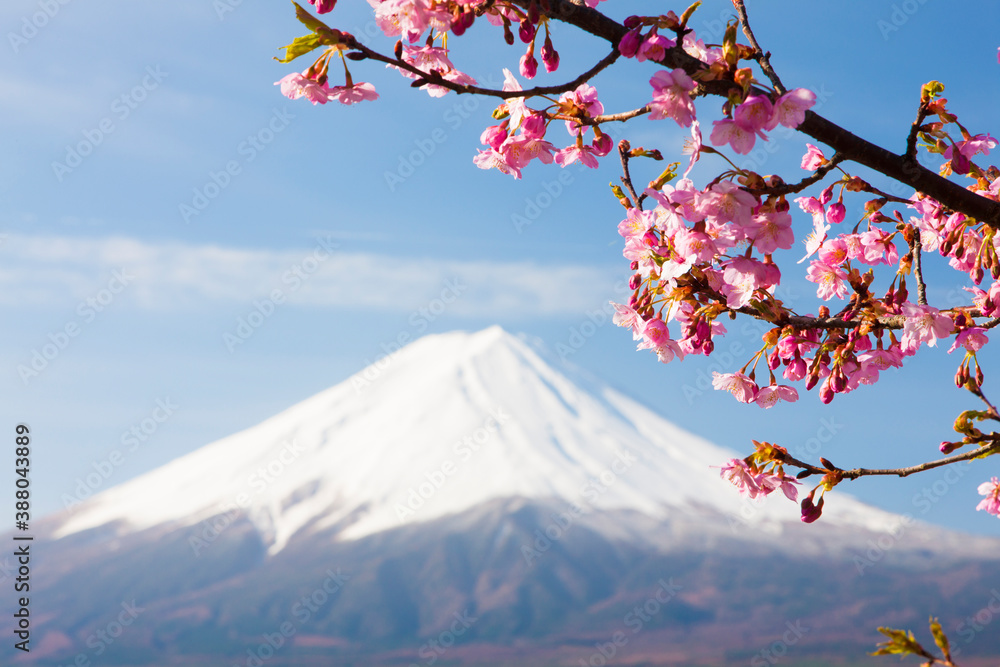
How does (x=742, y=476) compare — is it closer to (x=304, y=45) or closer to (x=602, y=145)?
(x=602, y=145)

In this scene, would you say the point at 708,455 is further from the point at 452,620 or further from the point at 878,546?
the point at 452,620

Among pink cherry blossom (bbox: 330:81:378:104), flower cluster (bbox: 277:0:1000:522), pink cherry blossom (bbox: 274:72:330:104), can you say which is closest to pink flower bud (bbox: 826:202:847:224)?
flower cluster (bbox: 277:0:1000:522)

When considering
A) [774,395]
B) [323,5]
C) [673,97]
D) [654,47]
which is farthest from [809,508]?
[323,5]

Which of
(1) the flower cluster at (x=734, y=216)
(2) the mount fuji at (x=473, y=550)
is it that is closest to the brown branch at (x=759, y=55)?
(1) the flower cluster at (x=734, y=216)

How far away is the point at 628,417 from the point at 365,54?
382 feet

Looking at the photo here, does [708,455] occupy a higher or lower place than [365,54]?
higher

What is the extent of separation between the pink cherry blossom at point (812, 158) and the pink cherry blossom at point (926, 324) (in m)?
0.62

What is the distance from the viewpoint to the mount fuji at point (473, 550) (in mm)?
93312

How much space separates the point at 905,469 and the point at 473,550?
105 m

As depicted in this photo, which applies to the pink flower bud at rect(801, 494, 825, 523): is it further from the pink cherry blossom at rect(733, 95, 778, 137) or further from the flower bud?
the flower bud

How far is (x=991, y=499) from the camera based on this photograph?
3059 mm

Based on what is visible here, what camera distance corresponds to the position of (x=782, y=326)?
2.50 meters

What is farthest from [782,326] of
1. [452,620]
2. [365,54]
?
[452,620]

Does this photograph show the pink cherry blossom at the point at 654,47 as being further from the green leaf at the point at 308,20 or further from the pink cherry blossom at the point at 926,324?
the pink cherry blossom at the point at 926,324
